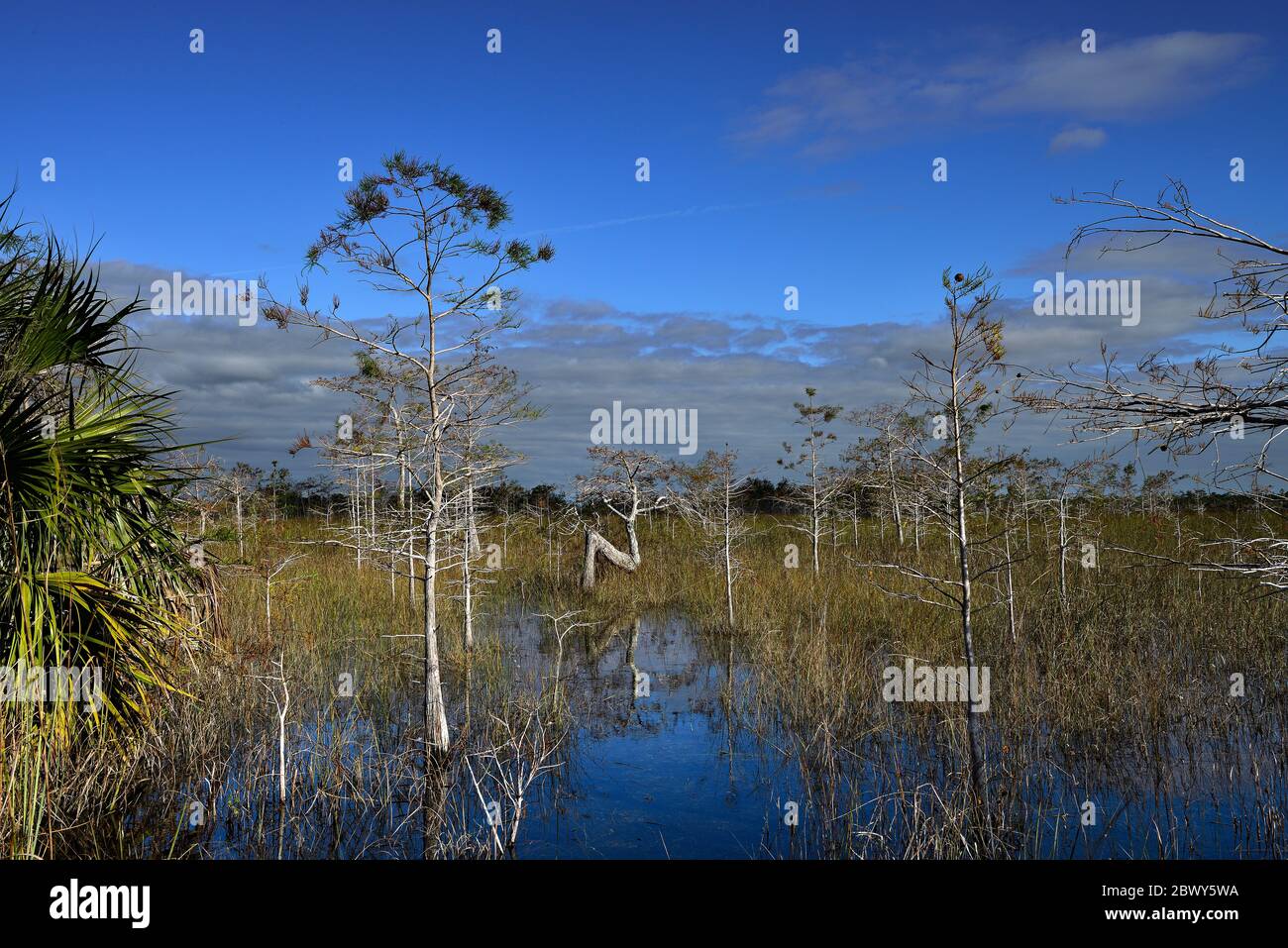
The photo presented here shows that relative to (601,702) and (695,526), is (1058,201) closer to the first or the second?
(601,702)

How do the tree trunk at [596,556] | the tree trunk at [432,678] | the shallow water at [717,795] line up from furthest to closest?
the tree trunk at [596,556]
the tree trunk at [432,678]
the shallow water at [717,795]

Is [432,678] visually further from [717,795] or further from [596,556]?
[596,556]

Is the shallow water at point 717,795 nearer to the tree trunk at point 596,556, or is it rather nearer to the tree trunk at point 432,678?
the tree trunk at point 432,678

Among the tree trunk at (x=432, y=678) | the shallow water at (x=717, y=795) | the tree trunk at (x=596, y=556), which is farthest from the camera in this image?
the tree trunk at (x=596, y=556)

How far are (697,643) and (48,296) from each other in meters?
10.8

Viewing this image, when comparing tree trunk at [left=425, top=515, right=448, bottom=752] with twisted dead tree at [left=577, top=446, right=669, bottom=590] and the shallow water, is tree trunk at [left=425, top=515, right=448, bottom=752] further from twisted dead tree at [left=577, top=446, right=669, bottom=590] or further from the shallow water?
twisted dead tree at [left=577, top=446, right=669, bottom=590]

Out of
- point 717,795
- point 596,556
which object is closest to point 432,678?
point 717,795

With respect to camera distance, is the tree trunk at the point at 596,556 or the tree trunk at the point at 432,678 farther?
→ the tree trunk at the point at 596,556

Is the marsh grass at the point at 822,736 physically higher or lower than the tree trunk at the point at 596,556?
lower

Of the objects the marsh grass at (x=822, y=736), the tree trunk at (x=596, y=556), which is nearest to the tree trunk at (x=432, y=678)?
the marsh grass at (x=822, y=736)

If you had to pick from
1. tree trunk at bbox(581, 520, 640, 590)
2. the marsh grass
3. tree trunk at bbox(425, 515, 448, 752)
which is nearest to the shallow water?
the marsh grass

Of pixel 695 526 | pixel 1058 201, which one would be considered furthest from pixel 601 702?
pixel 695 526

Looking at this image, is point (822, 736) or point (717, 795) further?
point (822, 736)

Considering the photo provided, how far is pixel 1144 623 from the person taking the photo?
1268cm
